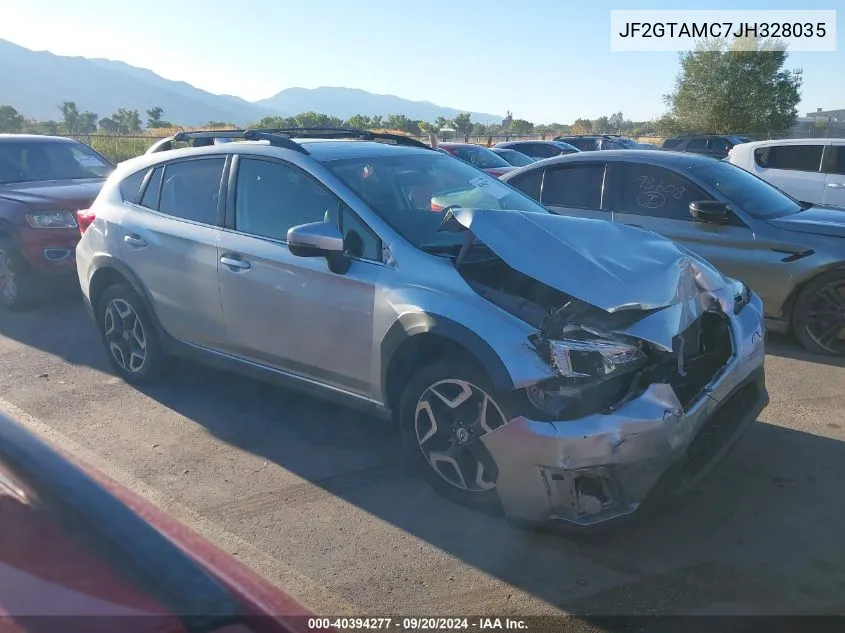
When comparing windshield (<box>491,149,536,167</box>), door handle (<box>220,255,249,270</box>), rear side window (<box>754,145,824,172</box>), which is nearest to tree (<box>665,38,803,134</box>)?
windshield (<box>491,149,536,167</box>)

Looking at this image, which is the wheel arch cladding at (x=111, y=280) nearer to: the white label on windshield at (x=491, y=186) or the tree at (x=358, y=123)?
the white label on windshield at (x=491, y=186)

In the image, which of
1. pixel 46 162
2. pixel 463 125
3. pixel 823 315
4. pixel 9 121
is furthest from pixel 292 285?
pixel 463 125

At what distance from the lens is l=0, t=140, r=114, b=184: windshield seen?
835 centimetres

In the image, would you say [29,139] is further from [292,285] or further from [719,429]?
[719,429]

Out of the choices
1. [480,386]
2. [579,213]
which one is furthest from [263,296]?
[579,213]

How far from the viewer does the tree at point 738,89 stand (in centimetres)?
3753

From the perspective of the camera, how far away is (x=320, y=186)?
4.20 m

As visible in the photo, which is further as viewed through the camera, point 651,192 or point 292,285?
point 651,192

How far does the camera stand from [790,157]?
34.9 feet

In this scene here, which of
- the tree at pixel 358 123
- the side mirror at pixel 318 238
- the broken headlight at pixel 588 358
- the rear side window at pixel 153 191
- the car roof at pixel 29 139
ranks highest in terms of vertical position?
the tree at pixel 358 123

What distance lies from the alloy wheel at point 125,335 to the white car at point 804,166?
832 centimetres

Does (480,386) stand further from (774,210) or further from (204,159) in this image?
(774,210)

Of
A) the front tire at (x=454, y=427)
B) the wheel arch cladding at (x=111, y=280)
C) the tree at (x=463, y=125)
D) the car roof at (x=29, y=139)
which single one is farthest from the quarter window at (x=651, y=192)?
the tree at (x=463, y=125)

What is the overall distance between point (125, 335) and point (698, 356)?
3.96 metres
